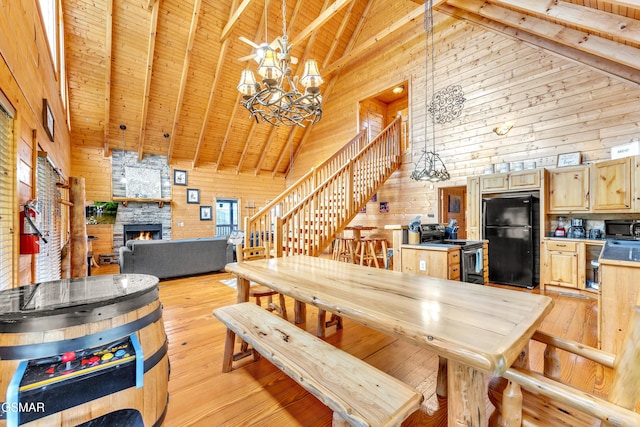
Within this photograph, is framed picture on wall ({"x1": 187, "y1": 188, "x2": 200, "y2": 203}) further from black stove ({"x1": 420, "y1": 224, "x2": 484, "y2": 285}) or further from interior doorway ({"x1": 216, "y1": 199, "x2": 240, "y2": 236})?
black stove ({"x1": 420, "y1": 224, "x2": 484, "y2": 285})

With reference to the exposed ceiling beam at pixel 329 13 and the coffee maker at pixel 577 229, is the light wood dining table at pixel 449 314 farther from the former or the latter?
the exposed ceiling beam at pixel 329 13

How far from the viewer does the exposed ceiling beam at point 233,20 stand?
200 inches

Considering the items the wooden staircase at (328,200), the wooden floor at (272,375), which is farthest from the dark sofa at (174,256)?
the wooden floor at (272,375)

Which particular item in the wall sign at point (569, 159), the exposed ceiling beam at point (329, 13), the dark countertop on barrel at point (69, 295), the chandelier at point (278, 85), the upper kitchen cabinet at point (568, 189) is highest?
the exposed ceiling beam at point (329, 13)

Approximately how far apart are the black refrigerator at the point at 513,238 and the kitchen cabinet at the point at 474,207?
4.3 inches

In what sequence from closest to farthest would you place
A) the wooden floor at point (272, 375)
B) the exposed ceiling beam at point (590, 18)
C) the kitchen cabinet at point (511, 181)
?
the wooden floor at point (272, 375) < the exposed ceiling beam at point (590, 18) < the kitchen cabinet at point (511, 181)

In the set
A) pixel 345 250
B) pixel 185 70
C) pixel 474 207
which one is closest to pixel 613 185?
pixel 474 207

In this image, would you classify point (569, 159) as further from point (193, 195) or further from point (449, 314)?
point (193, 195)

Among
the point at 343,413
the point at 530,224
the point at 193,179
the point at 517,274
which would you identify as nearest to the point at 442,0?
the point at 530,224

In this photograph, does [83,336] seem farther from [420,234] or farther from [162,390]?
[420,234]

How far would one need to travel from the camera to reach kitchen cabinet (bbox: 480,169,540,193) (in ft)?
13.7

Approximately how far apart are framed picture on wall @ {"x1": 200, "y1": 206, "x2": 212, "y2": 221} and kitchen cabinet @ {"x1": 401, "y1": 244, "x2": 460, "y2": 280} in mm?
7299

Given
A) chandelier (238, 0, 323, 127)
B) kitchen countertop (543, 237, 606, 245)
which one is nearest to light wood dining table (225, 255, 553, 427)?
chandelier (238, 0, 323, 127)

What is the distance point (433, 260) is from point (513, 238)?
2375mm
